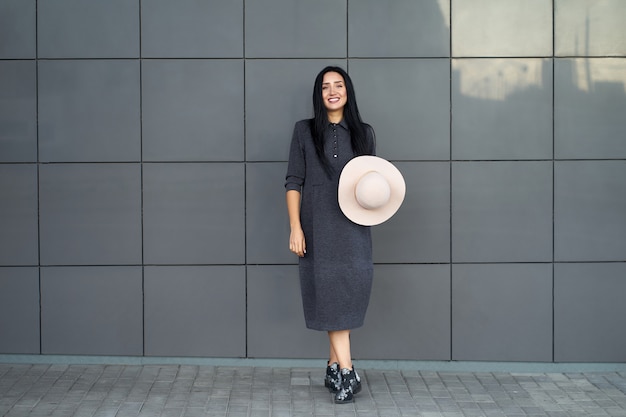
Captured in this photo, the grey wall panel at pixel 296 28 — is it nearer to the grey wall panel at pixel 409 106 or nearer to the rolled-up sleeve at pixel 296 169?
the grey wall panel at pixel 409 106

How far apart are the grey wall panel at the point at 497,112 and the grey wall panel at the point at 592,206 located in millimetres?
243

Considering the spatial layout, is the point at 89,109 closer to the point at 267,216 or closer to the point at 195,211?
the point at 195,211

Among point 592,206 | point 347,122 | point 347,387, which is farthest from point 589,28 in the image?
point 347,387

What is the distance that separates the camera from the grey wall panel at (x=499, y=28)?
5.22m

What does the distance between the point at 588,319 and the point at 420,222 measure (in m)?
1.38

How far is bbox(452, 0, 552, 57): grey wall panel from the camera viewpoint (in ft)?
17.1

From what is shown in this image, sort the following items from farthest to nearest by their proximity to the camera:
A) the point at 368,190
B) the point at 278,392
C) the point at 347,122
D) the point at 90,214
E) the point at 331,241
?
the point at 90,214
the point at 278,392
the point at 347,122
the point at 331,241
the point at 368,190

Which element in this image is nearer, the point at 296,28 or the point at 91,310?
the point at 296,28

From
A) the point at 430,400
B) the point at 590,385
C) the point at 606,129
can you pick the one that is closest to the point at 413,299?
the point at 430,400

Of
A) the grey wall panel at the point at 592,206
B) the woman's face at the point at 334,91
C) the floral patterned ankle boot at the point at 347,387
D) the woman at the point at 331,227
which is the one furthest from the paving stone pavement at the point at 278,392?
the woman's face at the point at 334,91

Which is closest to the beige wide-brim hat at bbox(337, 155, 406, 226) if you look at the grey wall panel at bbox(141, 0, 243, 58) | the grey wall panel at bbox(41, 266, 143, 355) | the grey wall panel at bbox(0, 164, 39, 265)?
the grey wall panel at bbox(141, 0, 243, 58)

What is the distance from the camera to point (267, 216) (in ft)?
17.3

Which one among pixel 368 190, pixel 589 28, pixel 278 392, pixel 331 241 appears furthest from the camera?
pixel 589 28

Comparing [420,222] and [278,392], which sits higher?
[420,222]
